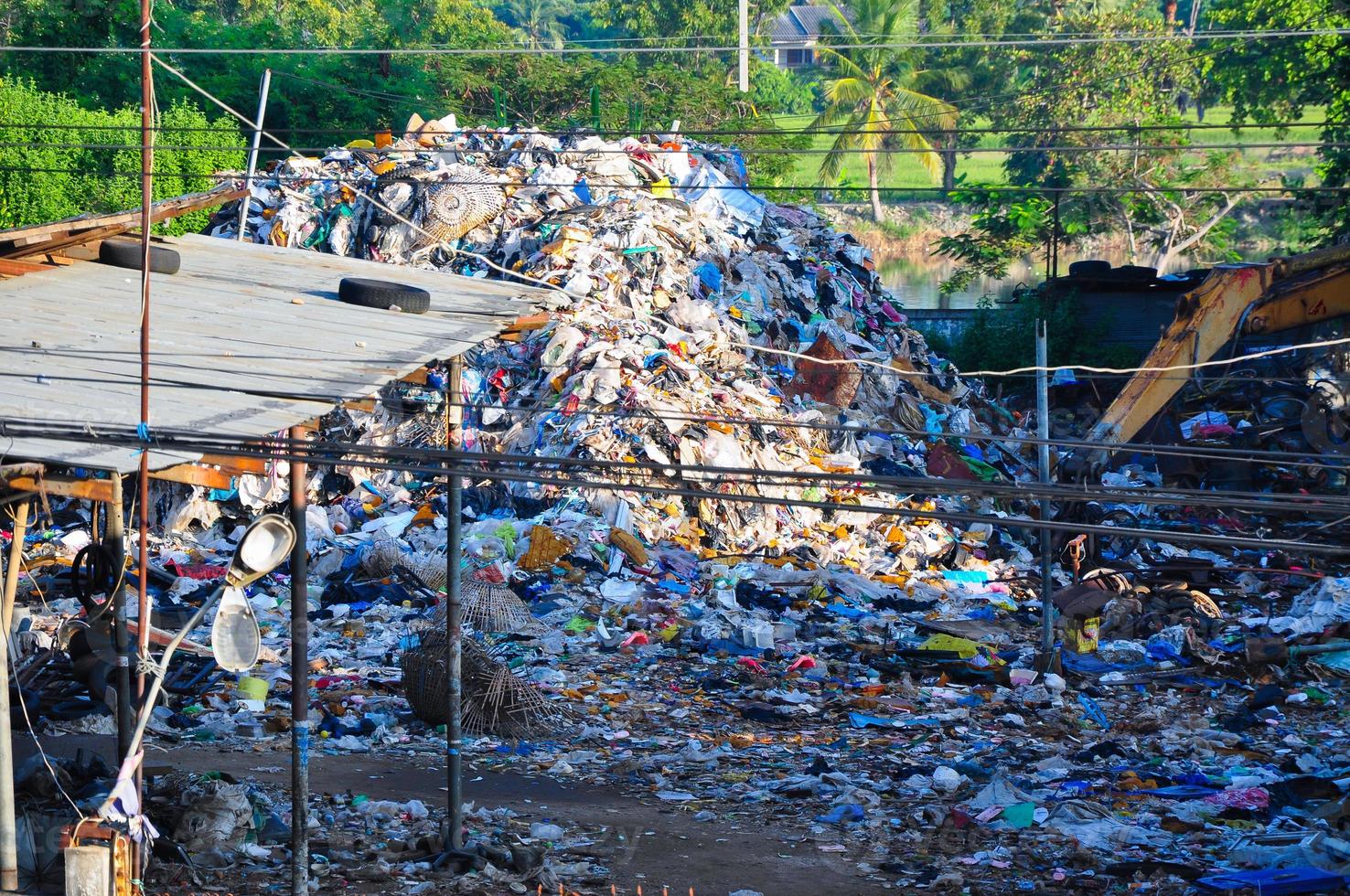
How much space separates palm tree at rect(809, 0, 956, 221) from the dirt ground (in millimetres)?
28804

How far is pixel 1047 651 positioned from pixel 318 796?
20.4 feet

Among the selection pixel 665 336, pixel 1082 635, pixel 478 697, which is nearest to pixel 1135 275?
pixel 665 336

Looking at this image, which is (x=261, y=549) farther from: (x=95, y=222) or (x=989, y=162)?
(x=989, y=162)

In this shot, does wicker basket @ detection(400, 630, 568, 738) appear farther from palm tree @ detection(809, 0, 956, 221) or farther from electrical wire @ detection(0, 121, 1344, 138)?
palm tree @ detection(809, 0, 956, 221)

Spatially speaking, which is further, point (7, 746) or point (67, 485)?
point (7, 746)

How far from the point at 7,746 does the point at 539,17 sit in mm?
64675

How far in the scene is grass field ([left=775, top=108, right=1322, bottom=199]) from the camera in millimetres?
44406

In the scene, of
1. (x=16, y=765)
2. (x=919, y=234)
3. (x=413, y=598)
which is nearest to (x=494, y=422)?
(x=413, y=598)

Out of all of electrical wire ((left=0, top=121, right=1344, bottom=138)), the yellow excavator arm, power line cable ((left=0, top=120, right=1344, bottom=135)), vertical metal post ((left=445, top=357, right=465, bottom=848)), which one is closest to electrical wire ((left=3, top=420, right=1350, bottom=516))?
vertical metal post ((left=445, top=357, right=465, bottom=848))

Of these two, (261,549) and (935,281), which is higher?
(935,281)

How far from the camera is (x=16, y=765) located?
8.13m

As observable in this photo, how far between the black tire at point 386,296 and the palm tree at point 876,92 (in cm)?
2840

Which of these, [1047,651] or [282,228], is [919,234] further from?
[1047,651]

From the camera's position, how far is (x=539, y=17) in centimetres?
6738
